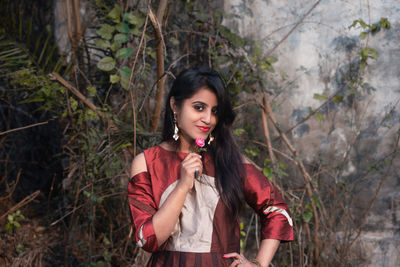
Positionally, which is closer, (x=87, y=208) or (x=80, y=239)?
(x=87, y=208)

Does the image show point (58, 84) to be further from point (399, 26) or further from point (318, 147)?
point (399, 26)

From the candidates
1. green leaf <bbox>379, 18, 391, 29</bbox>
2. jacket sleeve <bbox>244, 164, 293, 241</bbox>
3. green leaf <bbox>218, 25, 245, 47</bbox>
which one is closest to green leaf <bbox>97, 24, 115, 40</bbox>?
green leaf <bbox>218, 25, 245, 47</bbox>

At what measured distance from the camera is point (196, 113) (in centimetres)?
197

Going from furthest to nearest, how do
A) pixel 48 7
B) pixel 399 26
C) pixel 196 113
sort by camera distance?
pixel 48 7, pixel 399 26, pixel 196 113

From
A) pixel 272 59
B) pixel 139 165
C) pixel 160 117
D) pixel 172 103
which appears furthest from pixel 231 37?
pixel 139 165

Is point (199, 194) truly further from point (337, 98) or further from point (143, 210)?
point (337, 98)

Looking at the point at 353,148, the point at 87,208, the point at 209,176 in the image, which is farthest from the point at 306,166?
the point at 87,208

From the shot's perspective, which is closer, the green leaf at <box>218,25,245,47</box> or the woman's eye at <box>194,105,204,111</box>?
the woman's eye at <box>194,105,204,111</box>

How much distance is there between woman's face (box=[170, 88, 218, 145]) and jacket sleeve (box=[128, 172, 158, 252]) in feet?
1.00

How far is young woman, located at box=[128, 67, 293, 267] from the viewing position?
180 centimetres

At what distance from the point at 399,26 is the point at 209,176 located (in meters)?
2.05

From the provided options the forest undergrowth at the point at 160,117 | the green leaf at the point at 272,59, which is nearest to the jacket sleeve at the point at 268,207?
the forest undergrowth at the point at 160,117

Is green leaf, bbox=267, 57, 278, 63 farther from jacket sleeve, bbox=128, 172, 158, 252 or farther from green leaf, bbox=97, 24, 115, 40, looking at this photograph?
jacket sleeve, bbox=128, 172, 158, 252

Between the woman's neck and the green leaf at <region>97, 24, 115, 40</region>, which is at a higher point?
the green leaf at <region>97, 24, 115, 40</region>
